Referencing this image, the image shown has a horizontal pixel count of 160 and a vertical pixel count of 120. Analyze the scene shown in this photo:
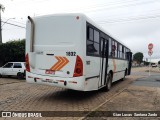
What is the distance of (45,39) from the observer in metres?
8.93

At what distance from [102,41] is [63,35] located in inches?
101

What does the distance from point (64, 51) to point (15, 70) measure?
12.2m

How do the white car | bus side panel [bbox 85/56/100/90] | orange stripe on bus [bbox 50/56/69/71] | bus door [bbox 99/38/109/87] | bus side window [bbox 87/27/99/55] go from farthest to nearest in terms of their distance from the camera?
the white car
bus door [bbox 99/38/109/87]
bus side window [bbox 87/27/99/55]
bus side panel [bbox 85/56/100/90]
orange stripe on bus [bbox 50/56/69/71]

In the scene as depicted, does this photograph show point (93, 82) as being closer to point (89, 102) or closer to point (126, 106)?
point (89, 102)

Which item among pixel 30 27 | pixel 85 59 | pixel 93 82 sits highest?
pixel 30 27

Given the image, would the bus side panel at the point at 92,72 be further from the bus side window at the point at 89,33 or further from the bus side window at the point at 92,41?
the bus side window at the point at 89,33

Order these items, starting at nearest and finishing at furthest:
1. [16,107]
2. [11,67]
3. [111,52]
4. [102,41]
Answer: [16,107], [102,41], [111,52], [11,67]

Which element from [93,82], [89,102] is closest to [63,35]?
[93,82]

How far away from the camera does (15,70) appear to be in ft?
64.1

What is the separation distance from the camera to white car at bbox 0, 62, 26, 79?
63.1ft

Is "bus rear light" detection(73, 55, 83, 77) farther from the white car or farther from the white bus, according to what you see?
the white car

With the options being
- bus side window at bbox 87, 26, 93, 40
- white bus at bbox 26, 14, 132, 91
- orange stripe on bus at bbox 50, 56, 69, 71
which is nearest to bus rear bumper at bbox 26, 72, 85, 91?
white bus at bbox 26, 14, 132, 91

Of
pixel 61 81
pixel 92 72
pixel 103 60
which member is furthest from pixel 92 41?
pixel 61 81

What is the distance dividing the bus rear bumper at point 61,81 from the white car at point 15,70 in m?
10.5
